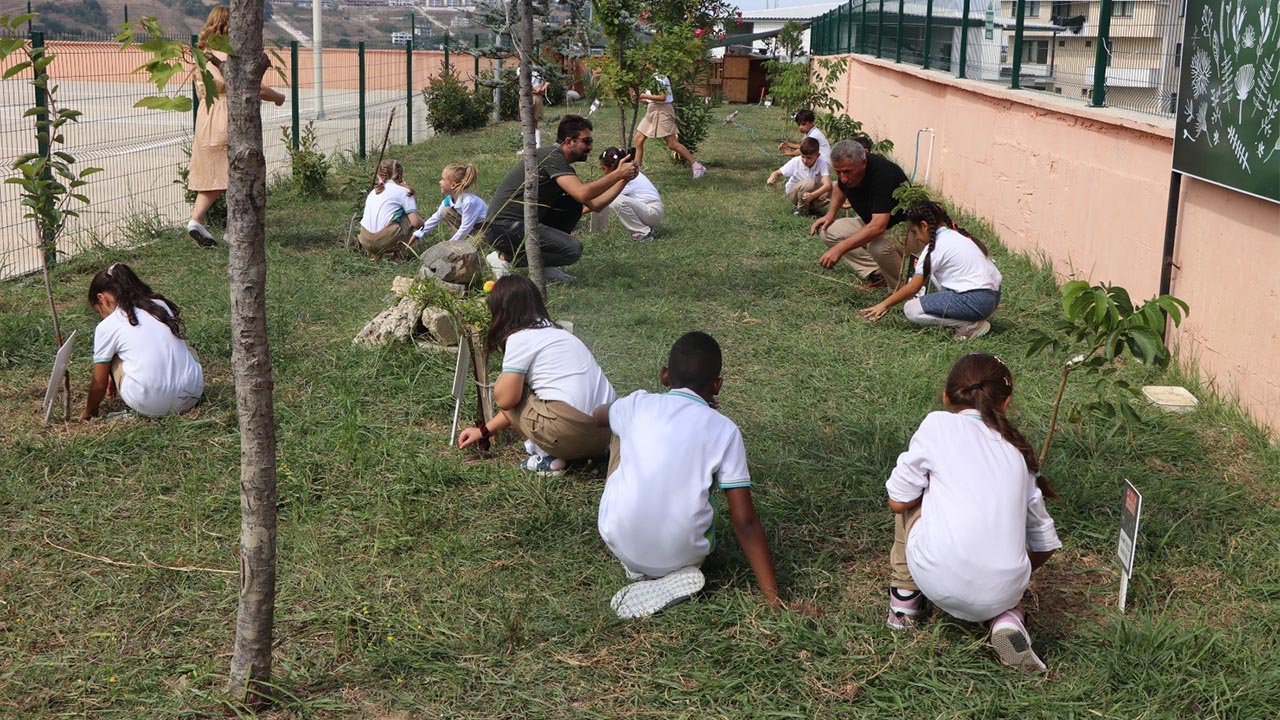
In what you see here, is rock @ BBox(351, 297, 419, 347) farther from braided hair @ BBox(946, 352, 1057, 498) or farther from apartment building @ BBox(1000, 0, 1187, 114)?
apartment building @ BBox(1000, 0, 1187, 114)

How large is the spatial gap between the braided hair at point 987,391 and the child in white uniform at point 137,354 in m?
3.48

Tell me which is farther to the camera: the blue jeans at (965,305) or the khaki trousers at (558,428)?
the blue jeans at (965,305)

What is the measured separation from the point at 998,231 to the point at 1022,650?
22.0 feet

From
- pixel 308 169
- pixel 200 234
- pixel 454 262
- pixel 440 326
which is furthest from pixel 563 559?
pixel 308 169

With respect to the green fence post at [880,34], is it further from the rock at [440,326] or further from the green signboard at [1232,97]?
the rock at [440,326]

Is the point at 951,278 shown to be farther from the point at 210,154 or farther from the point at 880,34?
the point at 880,34

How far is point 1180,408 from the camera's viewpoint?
5.38m

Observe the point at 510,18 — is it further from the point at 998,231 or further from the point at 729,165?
the point at 729,165

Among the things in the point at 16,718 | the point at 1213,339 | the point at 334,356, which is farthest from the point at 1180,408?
the point at 16,718

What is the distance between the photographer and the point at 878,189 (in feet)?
25.4

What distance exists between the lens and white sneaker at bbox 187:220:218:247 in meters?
8.79

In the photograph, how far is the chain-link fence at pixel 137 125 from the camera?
30.4ft

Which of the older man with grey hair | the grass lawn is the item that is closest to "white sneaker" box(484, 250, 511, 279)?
the grass lawn

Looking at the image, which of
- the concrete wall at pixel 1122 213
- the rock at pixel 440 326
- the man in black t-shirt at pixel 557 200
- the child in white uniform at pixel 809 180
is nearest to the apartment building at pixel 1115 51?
the concrete wall at pixel 1122 213
